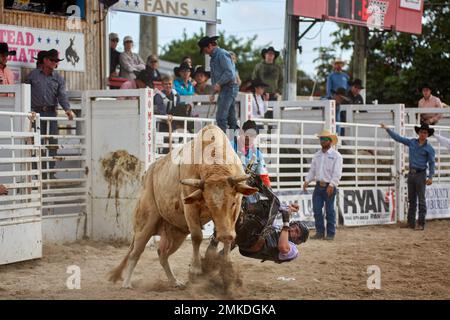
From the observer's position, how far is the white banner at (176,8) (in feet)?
53.8

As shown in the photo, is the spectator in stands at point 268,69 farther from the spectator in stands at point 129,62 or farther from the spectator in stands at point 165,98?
the spectator in stands at point 165,98

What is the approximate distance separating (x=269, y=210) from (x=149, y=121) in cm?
379

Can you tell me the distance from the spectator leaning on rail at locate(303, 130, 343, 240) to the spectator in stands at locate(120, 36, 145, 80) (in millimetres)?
3530

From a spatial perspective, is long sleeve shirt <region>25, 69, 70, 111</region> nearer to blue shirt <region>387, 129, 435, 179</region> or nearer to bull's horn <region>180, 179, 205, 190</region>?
bull's horn <region>180, 179, 205, 190</region>

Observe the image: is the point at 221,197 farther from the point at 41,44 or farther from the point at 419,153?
the point at 419,153

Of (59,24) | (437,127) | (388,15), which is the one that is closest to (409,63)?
(388,15)

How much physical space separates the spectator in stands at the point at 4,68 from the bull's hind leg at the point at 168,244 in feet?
13.7

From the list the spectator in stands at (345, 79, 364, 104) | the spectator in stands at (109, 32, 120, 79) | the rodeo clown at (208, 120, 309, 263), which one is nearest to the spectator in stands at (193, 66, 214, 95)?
the spectator in stands at (109, 32, 120, 79)

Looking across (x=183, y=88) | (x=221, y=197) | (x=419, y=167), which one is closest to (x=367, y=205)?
(x=419, y=167)

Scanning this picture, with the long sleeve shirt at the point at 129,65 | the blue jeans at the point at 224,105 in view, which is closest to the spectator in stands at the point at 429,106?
the long sleeve shirt at the point at 129,65

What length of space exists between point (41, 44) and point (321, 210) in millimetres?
5243

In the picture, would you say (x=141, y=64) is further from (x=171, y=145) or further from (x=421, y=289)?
(x=421, y=289)

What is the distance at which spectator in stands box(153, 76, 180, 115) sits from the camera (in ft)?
45.5

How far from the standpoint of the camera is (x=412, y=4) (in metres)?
22.7
